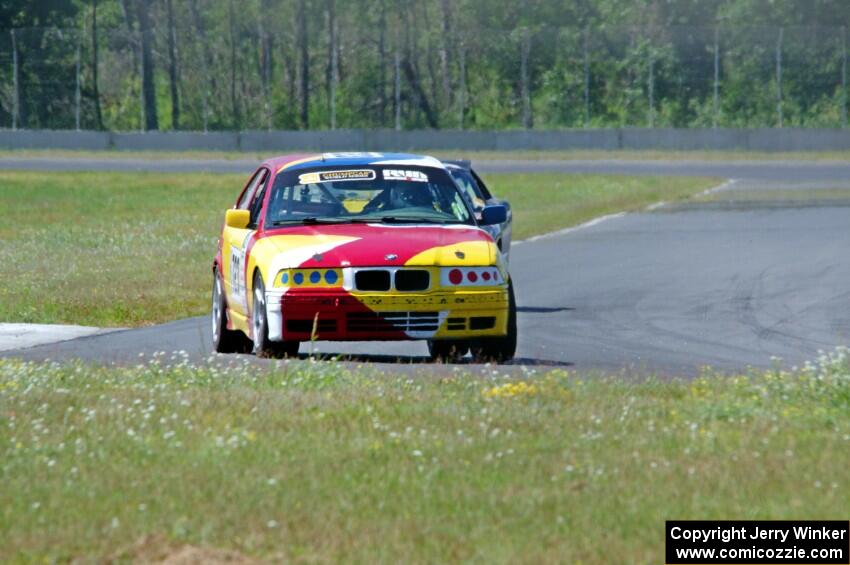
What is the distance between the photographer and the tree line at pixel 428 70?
5669 centimetres

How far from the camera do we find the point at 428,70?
198 ft

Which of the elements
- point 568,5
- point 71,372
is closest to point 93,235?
point 71,372

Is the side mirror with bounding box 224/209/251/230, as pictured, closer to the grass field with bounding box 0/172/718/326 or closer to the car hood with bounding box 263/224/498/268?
the car hood with bounding box 263/224/498/268

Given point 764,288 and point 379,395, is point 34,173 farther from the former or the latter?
point 379,395

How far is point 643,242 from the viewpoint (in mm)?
24906

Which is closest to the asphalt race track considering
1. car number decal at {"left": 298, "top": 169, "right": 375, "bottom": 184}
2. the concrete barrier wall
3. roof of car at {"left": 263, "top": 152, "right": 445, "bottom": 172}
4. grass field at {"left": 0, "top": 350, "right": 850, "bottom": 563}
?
car number decal at {"left": 298, "top": 169, "right": 375, "bottom": 184}

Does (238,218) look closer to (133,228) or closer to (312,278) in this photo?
(312,278)

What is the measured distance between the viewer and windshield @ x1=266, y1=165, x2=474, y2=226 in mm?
11906

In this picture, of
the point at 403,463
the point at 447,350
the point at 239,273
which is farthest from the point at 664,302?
the point at 403,463

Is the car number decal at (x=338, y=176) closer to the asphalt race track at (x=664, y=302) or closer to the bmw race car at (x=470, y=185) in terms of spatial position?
the asphalt race track at (x=664, y=302)

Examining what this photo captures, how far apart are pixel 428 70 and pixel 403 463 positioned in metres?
54.4

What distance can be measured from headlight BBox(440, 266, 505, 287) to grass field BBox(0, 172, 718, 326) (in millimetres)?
5773

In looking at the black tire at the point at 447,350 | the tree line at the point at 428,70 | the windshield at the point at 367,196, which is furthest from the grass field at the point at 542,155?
the black tire at the point at 447,350

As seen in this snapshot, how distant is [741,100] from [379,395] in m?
50.1
